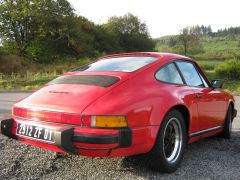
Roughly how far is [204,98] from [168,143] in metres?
1.04

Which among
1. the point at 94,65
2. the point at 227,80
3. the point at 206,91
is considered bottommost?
the point at 227,80

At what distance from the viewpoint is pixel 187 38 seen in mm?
63875

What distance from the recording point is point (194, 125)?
13.3ft

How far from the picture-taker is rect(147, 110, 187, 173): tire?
3.37 m

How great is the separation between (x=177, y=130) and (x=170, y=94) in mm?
493

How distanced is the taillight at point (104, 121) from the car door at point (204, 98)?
4.66 ft

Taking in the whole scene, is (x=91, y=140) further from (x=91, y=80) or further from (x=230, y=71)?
(x=230, y=71)

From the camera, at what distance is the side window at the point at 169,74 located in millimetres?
3782

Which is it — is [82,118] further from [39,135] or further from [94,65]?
[94,65]

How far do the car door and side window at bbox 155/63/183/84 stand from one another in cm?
17

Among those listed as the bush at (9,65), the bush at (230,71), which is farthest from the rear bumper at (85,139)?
the bush at (230,71)

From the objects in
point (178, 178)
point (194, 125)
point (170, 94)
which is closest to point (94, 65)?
point (170, 94)

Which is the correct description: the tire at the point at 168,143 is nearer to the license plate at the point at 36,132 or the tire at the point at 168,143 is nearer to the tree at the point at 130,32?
the license plate at the point at 36,132

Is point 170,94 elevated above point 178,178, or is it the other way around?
point 170,94
